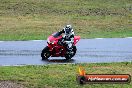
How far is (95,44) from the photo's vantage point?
25281 mm

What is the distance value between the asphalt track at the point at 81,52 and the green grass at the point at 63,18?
2.23 meters

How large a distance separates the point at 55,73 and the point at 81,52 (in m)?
5.46

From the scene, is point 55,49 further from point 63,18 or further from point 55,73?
point 63,18

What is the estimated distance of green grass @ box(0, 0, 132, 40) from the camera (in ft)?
99.0

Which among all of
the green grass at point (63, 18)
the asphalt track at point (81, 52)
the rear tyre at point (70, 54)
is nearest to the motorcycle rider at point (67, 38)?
the rear tyre at point (70, 54)

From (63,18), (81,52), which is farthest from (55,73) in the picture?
(63,18)

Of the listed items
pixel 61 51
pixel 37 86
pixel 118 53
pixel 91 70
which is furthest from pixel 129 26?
pixel 37 86

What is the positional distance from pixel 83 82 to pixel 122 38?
43.1ft

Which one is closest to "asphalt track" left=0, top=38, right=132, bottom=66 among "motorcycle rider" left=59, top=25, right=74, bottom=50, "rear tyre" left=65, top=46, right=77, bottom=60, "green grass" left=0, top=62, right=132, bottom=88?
"rear tyre" left=65, top=46, right=77, bottom=60

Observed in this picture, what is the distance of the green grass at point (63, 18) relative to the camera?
99.0 ft

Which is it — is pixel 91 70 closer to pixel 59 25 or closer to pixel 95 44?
pixel 95 44

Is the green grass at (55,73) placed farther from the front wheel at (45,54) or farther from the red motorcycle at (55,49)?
the front wheel at (45,54)

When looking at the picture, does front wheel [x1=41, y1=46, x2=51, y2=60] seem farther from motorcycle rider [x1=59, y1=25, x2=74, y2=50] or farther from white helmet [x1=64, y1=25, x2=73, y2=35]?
white helmet [x1=64, y1=25, x2=73, y2=35]

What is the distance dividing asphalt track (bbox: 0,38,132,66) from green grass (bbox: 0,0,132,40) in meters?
2.23
